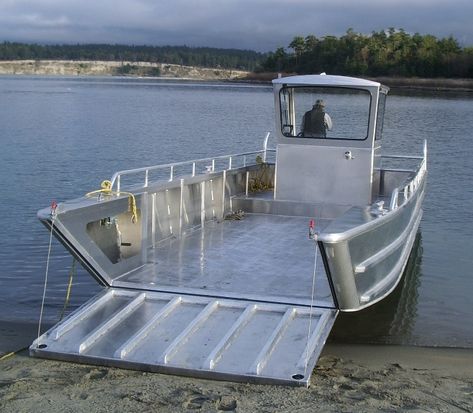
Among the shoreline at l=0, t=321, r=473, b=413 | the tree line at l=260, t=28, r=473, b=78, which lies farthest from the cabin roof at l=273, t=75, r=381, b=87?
the tree line at l=260, t=28, r=473, b=78

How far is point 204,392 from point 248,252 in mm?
3097

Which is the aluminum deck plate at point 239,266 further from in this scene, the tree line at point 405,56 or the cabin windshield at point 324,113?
the tree line at point 405,56

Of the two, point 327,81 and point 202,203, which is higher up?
point 327,81

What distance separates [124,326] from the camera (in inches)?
235

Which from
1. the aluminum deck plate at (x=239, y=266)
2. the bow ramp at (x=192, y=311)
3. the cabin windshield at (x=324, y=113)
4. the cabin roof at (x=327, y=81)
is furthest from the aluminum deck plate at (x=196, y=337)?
the cabin roof at (x=327, y=81)

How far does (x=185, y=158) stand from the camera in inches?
955

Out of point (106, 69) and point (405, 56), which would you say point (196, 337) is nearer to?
point (405, 56)

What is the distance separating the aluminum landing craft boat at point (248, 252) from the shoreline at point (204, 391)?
106 mm

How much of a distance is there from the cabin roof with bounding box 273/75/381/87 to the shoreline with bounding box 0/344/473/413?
15.4 ft

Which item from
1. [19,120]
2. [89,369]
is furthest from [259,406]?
[19,120]

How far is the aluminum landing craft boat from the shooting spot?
5586 millimetres

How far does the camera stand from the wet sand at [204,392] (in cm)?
498

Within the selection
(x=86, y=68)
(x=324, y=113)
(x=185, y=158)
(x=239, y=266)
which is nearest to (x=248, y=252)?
(x=239, y=266)

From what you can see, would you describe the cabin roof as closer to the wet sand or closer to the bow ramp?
the bow ramp
